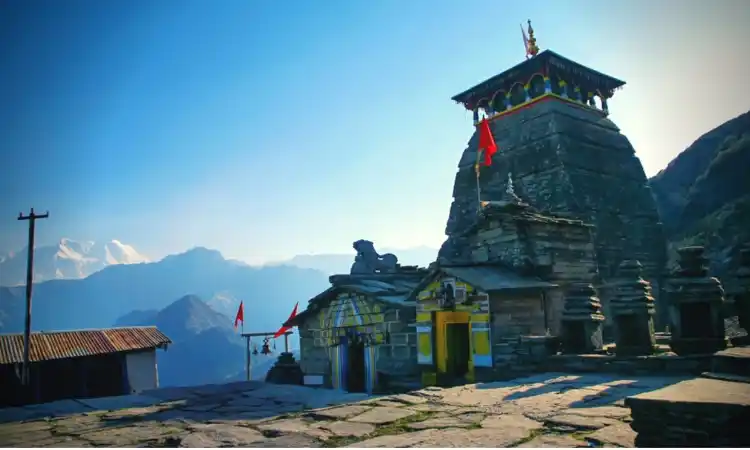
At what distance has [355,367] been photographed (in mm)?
18641

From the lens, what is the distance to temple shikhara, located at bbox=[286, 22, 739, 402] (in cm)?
1078

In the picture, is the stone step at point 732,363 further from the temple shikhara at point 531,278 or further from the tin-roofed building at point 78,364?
the tin-roofed building at point 78,364

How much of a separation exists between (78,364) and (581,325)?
23.0m

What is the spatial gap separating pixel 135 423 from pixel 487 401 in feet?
19.5

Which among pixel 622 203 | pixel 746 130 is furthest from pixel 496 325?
pixel 746 130

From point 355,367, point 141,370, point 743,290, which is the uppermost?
point 743,290

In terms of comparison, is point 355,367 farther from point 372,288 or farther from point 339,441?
point 339,441

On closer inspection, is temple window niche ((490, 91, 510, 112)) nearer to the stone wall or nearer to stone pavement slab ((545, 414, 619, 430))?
the stone wall

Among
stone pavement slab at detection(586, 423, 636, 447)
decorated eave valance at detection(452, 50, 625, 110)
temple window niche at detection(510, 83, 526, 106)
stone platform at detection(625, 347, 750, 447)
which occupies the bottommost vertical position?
stone pavement slab at detection(586, 423, 636, 447)

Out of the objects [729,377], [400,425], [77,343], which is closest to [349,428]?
[400,425]

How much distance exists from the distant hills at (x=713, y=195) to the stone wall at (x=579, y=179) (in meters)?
3.61

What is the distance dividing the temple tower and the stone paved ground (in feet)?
57.7

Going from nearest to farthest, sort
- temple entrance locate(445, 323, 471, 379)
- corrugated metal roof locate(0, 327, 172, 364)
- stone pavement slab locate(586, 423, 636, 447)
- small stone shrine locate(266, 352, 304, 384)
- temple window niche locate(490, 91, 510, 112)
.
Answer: stone pavement slab locate(586, 423, 636, 447), temple entrance locate(445, 323, 471, 379), small stone shrine locate(266, 352, 304, 384), corrugated metal roof locate(0, 327, 172, 364), temple window niche locate(490, 91, 510, 112)

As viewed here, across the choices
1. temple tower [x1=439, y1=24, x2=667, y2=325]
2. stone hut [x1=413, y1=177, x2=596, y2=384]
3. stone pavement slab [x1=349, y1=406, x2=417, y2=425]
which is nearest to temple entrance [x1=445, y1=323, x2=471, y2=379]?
stone hut [x1=413, y1=177, x2=596, y2=384]
